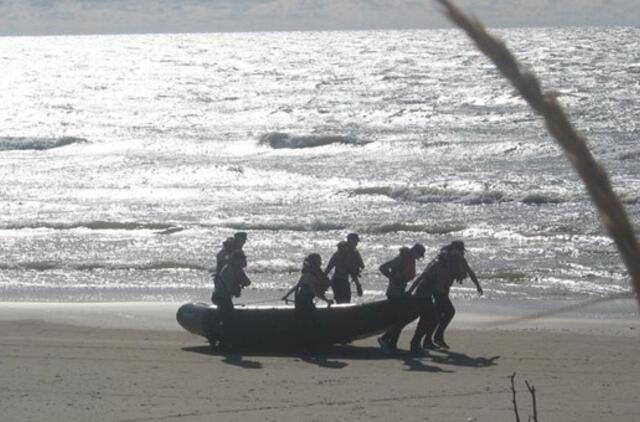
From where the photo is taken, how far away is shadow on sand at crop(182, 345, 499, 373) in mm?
11656

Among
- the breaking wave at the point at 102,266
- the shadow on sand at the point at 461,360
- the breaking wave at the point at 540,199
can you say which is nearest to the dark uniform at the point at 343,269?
the shadow on sand at the point at 461,360

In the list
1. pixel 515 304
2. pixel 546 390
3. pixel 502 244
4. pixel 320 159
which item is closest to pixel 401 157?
pixel 320 159

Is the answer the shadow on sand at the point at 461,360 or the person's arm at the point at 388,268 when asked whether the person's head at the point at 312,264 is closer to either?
the person's arm at the point at 388,268

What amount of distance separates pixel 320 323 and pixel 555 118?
1155 cm

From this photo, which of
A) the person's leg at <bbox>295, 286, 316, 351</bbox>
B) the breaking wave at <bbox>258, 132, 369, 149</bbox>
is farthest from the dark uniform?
the breaking wave at <bbox>258, 132, 369, 149</bbox>

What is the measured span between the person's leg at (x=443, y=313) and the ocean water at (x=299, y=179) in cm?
273

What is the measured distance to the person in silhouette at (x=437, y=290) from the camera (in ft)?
40.9

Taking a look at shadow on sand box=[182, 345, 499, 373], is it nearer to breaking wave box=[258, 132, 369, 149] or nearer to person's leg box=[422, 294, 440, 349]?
person's leg box=[422, 294, 440, 349]

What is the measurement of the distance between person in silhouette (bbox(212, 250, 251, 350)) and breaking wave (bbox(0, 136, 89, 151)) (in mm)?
34121

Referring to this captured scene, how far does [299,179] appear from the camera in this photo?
111ft

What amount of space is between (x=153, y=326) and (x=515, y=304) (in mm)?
5045

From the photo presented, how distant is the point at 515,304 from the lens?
52.5ft

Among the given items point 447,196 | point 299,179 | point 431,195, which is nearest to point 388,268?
point 447,196

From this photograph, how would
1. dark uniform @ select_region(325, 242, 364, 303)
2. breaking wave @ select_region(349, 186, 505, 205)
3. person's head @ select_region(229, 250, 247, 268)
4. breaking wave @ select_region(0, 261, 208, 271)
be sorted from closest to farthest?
person's head @ select_region(229, 250, 247, 268)
dark uniform @ select_region(325, 242, 364, 303)
breaking wave @ select_region(0, 261, 208, 271)
breaking wave @ select_region(349, 186, 505, 205)
